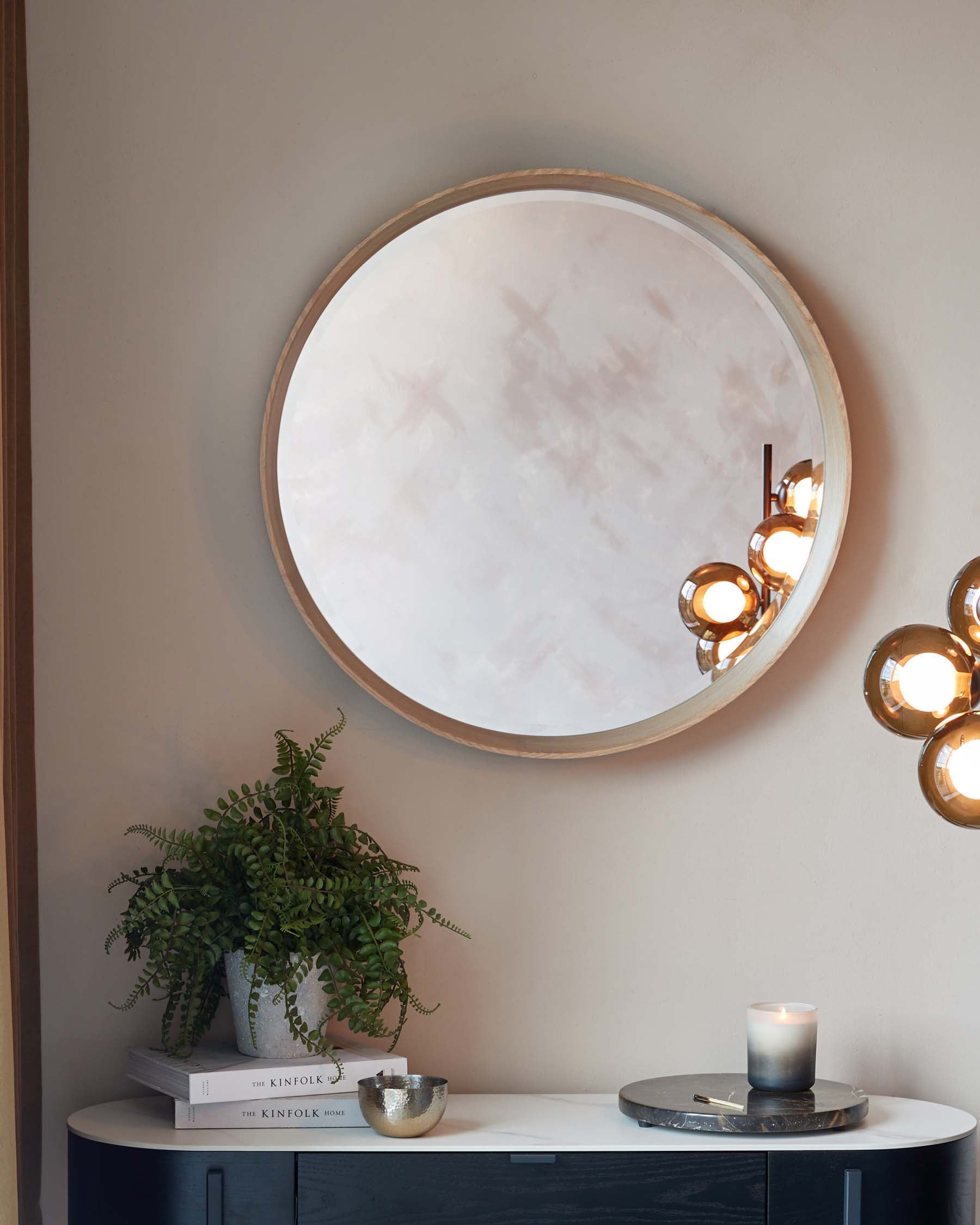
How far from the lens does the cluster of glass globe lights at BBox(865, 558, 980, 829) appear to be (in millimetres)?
1062

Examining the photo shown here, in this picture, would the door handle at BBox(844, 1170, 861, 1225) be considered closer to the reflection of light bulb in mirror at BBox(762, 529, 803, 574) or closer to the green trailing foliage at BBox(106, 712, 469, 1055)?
the green trailing foliage at BBox(106, 712, 469, 1055)

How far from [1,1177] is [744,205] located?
1652mm

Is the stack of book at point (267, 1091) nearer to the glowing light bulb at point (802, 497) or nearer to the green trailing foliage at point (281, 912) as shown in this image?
the green trailing foliage at point (281, 912)

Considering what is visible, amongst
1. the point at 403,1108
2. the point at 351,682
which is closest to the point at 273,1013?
the point at 403,1108

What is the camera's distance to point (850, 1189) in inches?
58.7

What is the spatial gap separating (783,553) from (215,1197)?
1.17 metres

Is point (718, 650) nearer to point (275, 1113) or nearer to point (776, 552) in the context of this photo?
point (776, 552)

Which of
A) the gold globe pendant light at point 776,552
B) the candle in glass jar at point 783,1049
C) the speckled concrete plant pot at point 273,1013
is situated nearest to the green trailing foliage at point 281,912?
the speckled concrete plant pot at point 273,1013

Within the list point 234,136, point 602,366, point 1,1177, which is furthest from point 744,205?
point 1,1177

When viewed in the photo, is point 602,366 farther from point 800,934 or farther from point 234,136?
point 800,934

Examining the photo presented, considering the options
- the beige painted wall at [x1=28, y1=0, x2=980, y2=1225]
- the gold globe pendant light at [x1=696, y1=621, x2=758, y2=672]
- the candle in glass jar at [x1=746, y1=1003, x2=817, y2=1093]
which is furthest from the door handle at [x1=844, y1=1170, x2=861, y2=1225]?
the gold globe pendant light at [x1=696, y1=621, x2=758, y2=672]

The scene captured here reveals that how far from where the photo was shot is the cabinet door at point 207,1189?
1470mm

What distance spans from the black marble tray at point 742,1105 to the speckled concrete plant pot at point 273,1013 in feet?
1.38

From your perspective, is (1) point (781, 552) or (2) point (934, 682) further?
(1) point (781, 552)
